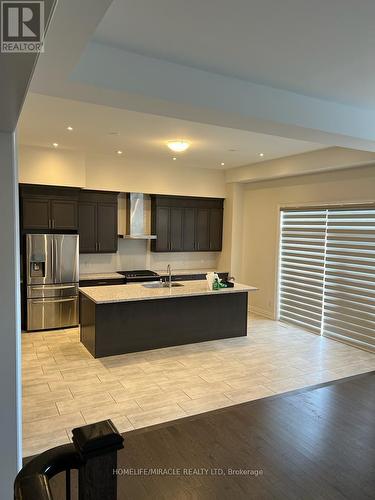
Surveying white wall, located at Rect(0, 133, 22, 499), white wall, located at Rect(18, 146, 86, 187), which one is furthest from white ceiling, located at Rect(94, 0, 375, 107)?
white wall, located at Rect(18, 146, 86, 187)

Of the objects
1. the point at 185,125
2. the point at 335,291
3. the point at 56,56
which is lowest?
the point at 335,291

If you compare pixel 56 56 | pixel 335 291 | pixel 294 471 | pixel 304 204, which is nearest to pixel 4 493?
pixel 294 471

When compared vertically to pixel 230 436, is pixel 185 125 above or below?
above

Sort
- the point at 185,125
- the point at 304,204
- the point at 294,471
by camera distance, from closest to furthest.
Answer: the point at 294,471
the point at 185,125
the point at 304,204

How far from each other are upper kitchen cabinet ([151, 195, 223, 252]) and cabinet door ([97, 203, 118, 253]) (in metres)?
0.94

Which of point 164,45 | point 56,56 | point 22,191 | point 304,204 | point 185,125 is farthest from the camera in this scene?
point 304,204

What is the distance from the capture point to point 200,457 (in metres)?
2.94

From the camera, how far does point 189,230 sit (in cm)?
798

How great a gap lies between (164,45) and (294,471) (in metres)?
3.32

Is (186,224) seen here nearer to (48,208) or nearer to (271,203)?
(271,203)

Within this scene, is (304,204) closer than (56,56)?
No

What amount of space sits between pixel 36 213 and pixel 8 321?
4323mm

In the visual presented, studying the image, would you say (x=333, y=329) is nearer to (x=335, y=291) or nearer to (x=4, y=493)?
(x=335, y=291)

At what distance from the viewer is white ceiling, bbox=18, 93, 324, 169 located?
4.10 metres
